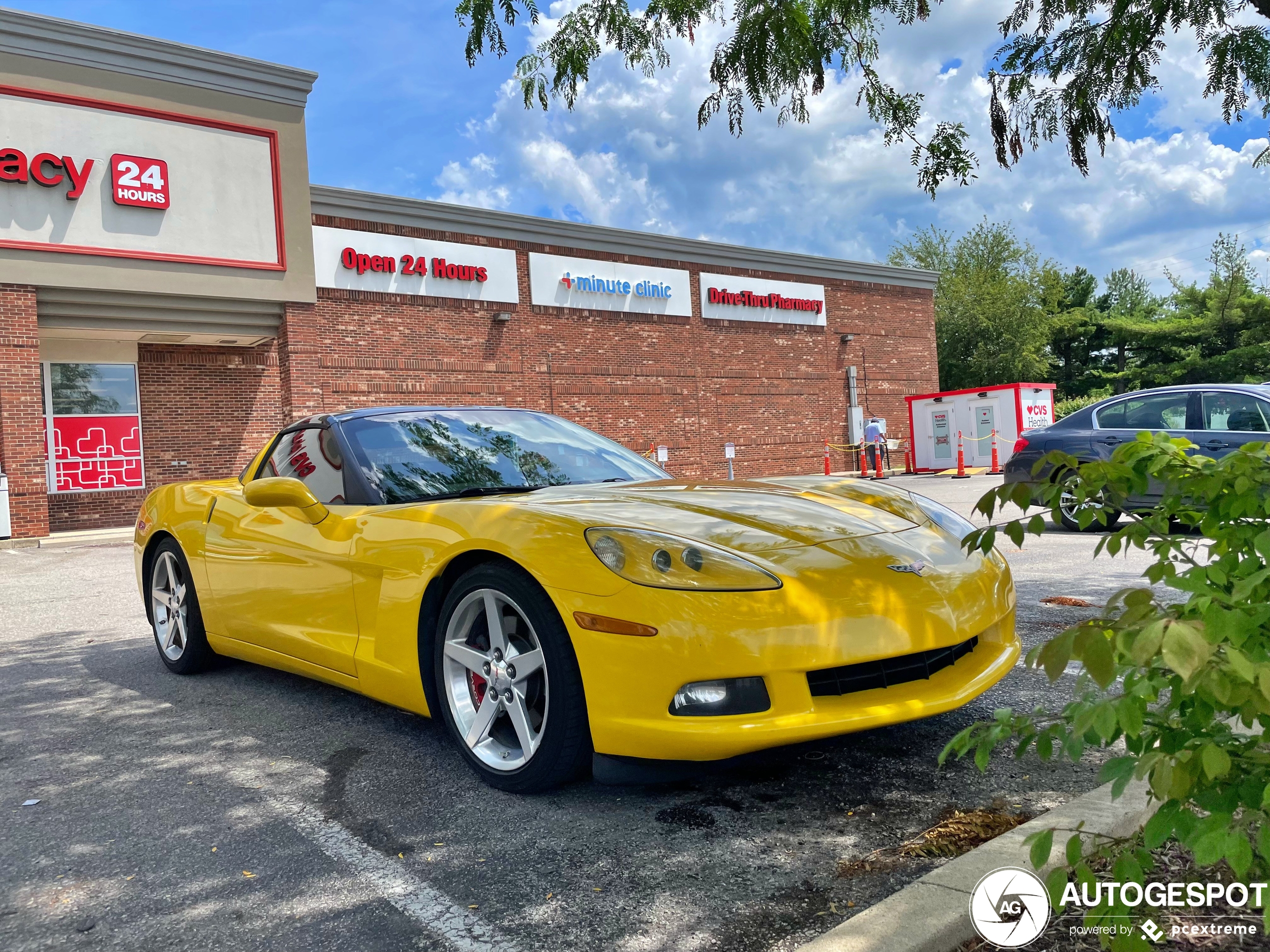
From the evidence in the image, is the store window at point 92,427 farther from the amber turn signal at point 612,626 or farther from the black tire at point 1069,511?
the black tire at point 1069,511

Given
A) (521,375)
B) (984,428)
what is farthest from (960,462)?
(521,375)

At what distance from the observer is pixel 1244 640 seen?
4.86ft

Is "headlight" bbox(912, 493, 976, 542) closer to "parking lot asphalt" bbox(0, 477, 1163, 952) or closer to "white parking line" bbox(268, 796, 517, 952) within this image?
"parking lot asphalt" bbox(0, 477, 1163, 952)

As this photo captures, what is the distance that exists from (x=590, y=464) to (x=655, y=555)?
4.92ft

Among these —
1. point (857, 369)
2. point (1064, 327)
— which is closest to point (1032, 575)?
point (857, 369)

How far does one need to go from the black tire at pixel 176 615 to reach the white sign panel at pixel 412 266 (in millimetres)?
14400

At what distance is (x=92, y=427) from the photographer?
1742cm

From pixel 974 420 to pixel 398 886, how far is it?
25179mm

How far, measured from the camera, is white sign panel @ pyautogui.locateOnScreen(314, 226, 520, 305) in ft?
64.4

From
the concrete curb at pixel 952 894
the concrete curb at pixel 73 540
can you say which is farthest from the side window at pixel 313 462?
the concrete curb at pixel 73 540

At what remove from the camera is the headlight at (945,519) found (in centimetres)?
349

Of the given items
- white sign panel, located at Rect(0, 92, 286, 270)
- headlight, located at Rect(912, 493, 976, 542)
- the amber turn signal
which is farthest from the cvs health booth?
the amber turn signal

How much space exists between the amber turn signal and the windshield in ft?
3.67

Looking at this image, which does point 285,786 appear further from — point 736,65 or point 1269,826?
point 736,65
